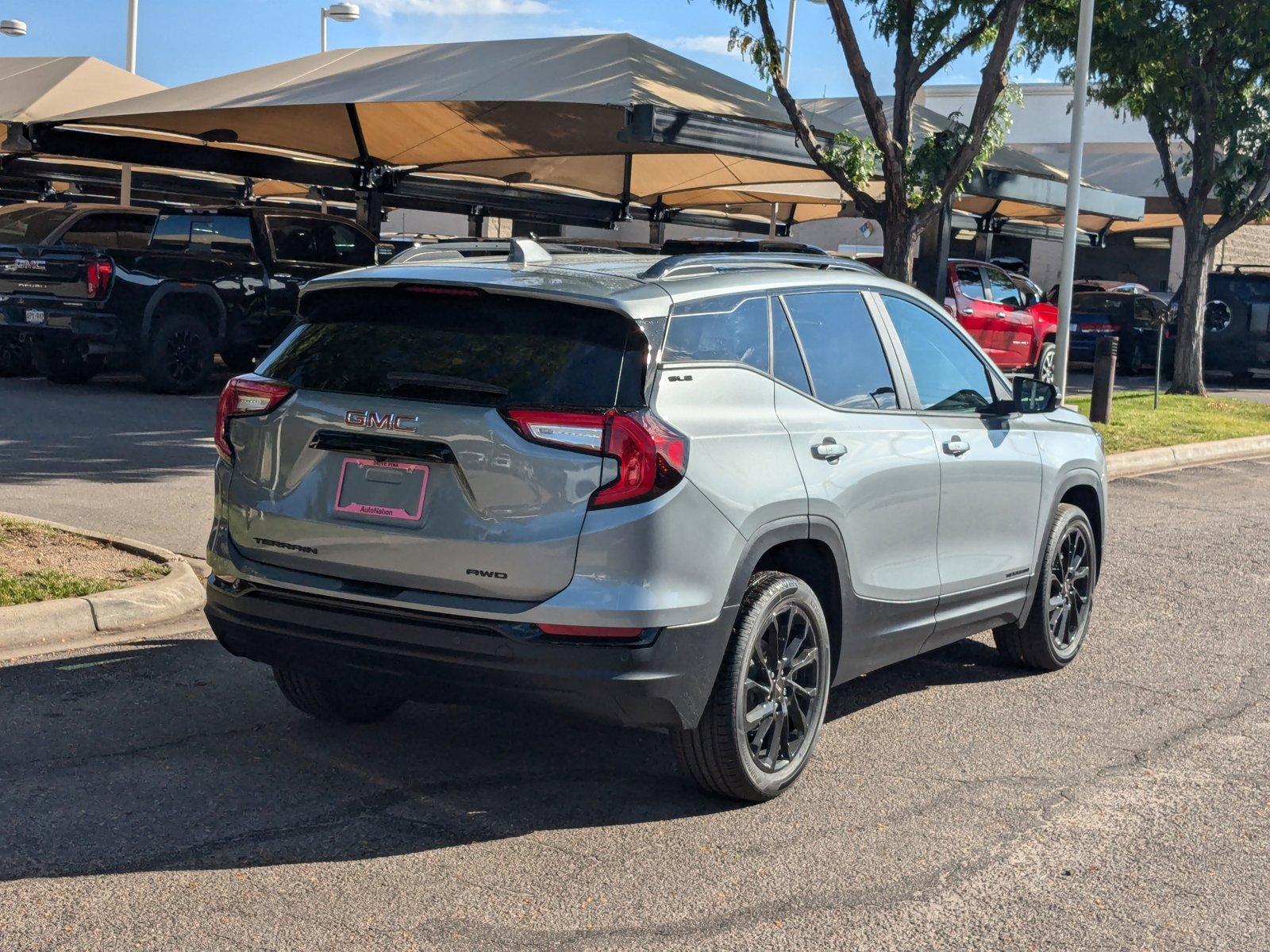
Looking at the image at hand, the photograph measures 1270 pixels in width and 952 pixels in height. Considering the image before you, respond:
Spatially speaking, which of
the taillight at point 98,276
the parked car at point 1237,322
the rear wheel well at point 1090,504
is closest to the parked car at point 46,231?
the taillight at point 98,276

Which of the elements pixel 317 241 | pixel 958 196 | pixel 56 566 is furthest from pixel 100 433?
pixel 958 196

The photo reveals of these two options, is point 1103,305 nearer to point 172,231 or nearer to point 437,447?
point 172,231

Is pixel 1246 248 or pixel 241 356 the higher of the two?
pixel 1246 248

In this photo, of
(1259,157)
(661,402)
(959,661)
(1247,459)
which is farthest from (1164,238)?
(661,402)

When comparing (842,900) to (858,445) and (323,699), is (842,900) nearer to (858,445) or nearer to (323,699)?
(858,445)

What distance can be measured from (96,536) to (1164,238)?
4322 centimetres

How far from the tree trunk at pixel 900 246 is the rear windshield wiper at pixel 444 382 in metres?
11.7

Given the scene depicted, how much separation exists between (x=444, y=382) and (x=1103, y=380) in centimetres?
1476

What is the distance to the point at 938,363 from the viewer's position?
6.35m

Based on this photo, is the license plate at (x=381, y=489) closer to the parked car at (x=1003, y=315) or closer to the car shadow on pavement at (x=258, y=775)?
the car shadow on pavement at (x=258, y=775)

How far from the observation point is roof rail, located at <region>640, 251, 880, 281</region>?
5.07 m

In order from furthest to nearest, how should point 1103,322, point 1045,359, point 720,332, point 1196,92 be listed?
point 1103,322
point 1045,359
point 1196,92
point 720,332

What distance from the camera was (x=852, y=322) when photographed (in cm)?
580

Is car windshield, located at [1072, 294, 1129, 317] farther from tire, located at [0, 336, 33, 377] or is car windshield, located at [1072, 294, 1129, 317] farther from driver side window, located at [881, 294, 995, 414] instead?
driver side window, located at [881, 294, 995, 414]
